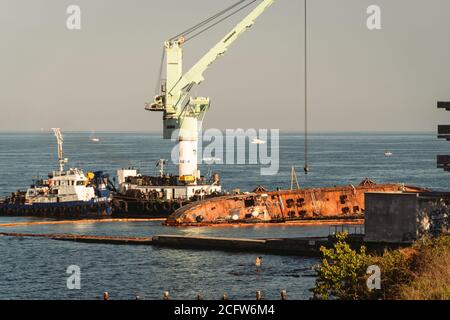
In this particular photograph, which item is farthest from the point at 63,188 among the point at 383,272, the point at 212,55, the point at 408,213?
the point at 383,272

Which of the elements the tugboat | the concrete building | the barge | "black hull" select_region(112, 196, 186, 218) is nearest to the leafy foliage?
the concrete building

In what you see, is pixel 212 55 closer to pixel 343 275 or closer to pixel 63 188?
pixel 63 188

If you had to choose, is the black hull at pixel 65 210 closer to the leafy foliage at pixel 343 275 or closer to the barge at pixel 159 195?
the barge at pixel 159 195

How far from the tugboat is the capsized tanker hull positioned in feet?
41.3

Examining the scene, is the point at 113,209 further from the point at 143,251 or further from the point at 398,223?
the point at 398,223

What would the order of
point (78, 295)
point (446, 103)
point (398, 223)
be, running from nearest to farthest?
Answer: point (446, 103) < point (78, 295) < point (398, 223)

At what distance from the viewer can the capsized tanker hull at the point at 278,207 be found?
93.2 meters

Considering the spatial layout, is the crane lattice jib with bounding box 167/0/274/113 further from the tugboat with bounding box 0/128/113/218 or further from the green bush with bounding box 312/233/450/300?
the green bush with bounding box 312/233/450/300

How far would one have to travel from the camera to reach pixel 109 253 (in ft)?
249

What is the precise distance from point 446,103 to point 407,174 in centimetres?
12027

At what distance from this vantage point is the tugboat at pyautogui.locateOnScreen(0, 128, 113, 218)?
103375 millimetres

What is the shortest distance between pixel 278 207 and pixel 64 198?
901 inches

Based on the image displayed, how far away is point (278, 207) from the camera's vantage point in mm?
97000
